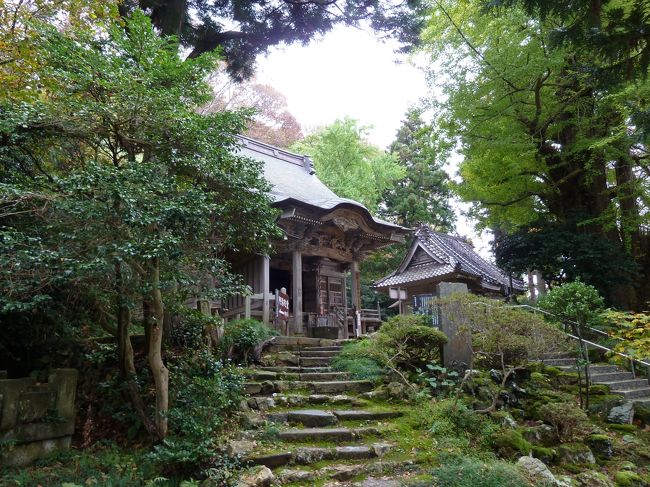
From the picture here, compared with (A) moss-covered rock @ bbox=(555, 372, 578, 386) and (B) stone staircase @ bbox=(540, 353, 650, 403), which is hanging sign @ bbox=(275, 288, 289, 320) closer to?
(B) stone staircase @ bbox=(540, 353, 650, 403)

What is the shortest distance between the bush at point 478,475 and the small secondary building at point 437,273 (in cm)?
1152

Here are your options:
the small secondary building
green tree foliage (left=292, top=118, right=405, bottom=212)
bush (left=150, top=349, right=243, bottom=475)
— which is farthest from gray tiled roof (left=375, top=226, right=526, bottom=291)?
bush (left=150, top=349, right=243, bottom=475)

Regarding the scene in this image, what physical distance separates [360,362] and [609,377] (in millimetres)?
5511

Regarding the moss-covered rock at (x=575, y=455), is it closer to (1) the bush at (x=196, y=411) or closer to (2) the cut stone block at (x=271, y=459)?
(2) the cut stone block at (x=271, y=459)

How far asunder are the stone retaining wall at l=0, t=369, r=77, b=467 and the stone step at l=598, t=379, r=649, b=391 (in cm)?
972

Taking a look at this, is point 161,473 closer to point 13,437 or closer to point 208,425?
point 208,425

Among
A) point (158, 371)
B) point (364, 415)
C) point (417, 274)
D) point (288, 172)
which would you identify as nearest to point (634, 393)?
point (364, 415)

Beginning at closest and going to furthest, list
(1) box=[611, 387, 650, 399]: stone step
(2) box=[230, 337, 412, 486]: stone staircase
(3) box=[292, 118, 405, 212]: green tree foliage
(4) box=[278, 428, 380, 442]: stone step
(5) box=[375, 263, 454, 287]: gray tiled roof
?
(2) box=[230, 337, 412, 486]: stone staircase, (4) box=[278, 428, 380, 442]: stone step, (1) box=[611, 387, 650, 399]: stone step, (5) box=[375, 263, 454, 287]: gray tiled roof, (3) box=[292, 118, 405, 212]: green tree foliage

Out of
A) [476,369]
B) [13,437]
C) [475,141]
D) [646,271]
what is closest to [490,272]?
[646,271]

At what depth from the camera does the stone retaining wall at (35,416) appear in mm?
4945

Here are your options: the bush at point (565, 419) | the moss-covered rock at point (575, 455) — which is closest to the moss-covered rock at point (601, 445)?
the bush at point (565, 419)

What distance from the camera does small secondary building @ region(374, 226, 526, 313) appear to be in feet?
55.8

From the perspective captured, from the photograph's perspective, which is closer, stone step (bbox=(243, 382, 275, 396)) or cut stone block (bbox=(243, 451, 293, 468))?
cut stone block (bbox=(243, 451, 293, 468))

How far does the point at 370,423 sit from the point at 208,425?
277 centimetres
